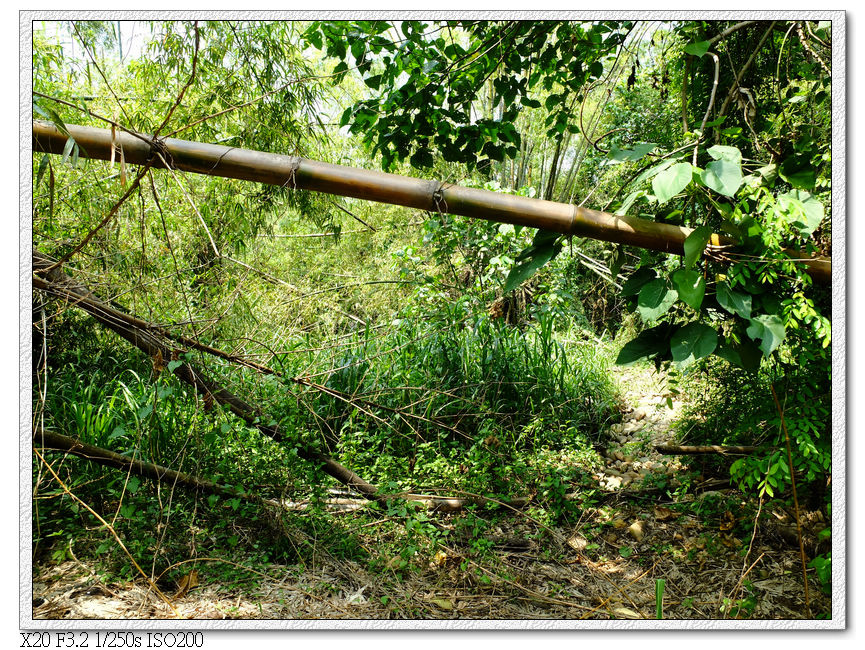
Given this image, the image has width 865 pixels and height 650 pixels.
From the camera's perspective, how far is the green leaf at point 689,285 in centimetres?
119

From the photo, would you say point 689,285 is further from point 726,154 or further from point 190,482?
point 190,482

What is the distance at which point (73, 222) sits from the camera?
7.13ft

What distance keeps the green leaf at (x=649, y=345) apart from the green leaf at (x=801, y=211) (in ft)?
1.17

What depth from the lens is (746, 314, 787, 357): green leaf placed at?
120cm

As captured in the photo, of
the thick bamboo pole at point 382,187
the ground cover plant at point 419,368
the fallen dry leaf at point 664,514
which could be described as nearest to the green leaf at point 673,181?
the ground cover plant at point 419,368

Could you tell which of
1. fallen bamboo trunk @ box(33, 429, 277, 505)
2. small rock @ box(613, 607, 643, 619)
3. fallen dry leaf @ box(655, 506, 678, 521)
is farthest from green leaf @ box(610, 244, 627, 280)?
fallen bamboo trunk @ box(33, 429, 277, 505)

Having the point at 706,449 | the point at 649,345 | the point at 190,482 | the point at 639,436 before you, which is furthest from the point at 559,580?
the point at 190,482

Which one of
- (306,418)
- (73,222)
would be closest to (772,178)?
(306,418)

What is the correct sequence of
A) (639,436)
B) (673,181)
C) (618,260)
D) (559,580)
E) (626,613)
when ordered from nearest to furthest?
1. (673,181)
2. (618,260)
3. (626,613)
4. (559,580)
5. (639,436)

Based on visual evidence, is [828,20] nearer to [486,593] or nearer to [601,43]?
[601,43]

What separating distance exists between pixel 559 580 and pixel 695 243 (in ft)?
4.02

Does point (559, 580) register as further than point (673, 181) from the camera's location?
Yes

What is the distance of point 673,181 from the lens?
3.70ft

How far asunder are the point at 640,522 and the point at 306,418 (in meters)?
1.41
